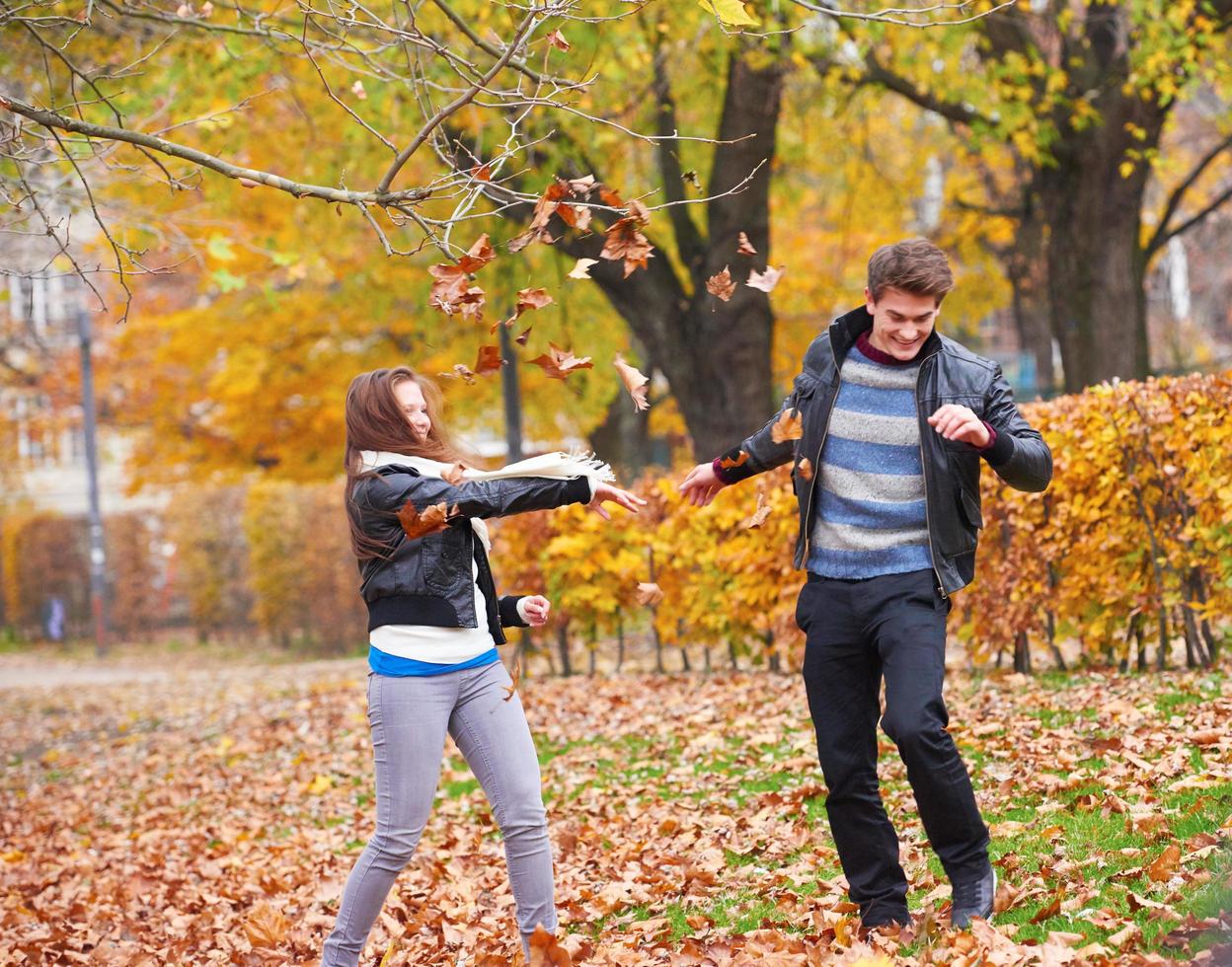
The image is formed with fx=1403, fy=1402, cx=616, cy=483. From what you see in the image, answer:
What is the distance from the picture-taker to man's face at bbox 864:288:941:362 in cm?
388

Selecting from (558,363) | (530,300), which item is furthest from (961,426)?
(530,300)

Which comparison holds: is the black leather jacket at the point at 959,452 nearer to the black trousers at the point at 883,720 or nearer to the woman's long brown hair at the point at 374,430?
the black trousers at the point at 883,720

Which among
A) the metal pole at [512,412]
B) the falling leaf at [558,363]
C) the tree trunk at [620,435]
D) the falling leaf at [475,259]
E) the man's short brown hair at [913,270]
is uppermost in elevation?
the tree trunk at [620,435]

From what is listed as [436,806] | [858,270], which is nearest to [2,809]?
[436,806]

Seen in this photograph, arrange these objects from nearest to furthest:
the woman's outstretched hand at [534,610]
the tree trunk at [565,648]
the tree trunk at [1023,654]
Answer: the woman's outstretched hand at [534,610]
the tree trunk at [1023,654]
the tree trunk at [565,648]

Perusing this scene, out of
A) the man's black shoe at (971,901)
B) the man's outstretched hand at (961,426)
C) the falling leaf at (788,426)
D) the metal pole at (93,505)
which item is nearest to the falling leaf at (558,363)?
the falling leaf at (788,426)

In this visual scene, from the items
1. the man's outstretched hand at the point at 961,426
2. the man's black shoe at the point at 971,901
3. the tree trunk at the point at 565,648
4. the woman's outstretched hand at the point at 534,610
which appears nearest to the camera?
the man's outstretched hand at the point at 961,426

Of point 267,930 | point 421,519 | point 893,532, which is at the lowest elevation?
point 267,930

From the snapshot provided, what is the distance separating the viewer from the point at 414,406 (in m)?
4.28

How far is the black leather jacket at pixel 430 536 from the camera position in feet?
13.3

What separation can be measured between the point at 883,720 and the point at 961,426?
87 cm

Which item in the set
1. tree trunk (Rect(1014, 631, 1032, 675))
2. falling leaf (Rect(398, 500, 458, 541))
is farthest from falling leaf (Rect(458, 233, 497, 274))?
tree trunk (Rect(1014, 631, 1032, 675))

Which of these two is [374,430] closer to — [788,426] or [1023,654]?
[788,426]

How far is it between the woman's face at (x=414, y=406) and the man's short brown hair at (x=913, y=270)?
1.40m
